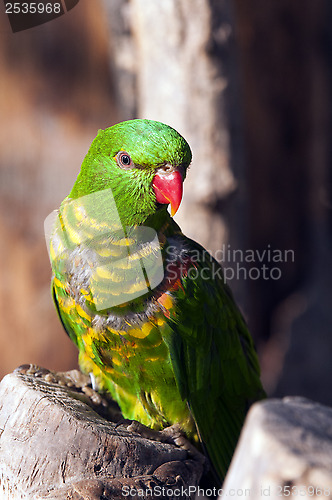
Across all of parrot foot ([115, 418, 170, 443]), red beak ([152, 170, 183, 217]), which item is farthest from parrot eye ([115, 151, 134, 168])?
parrot foot ([115, 418, 170, 443])

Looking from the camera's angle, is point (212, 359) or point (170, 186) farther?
point (212, 359)

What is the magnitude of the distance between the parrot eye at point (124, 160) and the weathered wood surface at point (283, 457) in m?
1.31

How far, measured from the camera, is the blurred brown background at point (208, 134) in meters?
3.99

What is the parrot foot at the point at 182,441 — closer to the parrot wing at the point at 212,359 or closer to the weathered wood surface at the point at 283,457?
the parrot wing at the point at 212,359

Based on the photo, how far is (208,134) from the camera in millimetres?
4031

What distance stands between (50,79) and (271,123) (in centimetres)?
240

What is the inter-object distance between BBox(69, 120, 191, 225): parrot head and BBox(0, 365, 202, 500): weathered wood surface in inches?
35.2

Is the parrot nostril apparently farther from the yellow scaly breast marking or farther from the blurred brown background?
the blurred brown background

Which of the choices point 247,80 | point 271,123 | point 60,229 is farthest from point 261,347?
point 60,229

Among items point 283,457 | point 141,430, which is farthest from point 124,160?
point 283,457

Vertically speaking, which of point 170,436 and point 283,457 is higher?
point 283,457

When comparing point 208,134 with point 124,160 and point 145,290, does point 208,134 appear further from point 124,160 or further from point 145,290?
point 145,290

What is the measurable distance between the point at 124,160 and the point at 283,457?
1502 millimetres

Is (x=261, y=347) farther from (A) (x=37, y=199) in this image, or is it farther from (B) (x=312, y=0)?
(B) (x=312, y=0)
